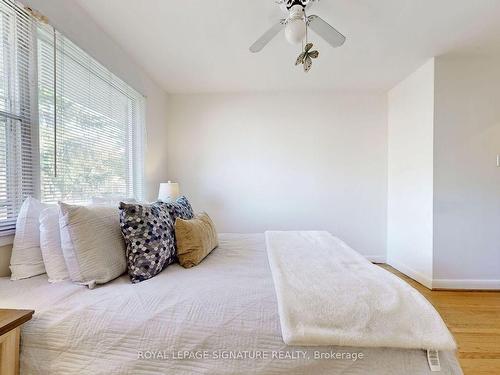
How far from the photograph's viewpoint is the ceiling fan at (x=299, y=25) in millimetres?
1707

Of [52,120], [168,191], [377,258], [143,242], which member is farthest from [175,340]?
[377,258]

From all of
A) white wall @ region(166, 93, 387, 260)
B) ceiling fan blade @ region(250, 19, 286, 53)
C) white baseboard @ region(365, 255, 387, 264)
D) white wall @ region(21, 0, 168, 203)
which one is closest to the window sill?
white wall @ region(21, 0, 168, 203)

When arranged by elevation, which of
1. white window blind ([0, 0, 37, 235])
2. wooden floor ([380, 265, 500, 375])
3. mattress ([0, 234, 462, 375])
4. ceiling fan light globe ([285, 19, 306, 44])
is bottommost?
wooden floor ([380, 265, 500, 375])

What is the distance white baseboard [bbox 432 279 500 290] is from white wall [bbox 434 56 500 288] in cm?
1

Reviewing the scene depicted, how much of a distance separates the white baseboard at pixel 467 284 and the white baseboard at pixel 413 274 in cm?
8

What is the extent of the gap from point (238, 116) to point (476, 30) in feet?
8.27

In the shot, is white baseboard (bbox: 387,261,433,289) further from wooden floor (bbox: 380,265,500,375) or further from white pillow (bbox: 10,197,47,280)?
white pillow (bbox: 10,197,47,280)

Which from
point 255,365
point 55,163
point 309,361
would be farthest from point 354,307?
point 55,163

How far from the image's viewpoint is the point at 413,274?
306 centimetres

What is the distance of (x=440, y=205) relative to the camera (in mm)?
2727

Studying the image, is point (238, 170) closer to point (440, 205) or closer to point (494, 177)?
point (440, 205)

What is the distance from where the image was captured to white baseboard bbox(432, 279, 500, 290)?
273 cm

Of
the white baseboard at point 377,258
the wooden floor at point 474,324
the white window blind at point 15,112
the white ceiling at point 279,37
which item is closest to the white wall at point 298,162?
the white baseboard at point 377,258

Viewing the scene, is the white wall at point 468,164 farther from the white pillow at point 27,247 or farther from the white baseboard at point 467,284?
the white pillow at point 27,247
